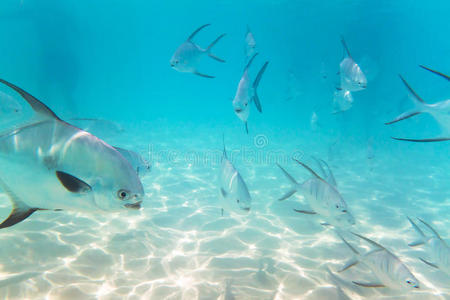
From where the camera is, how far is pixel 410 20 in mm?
30562

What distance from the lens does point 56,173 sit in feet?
4.06

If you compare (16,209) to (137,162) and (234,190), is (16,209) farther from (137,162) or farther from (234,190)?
(137,162)

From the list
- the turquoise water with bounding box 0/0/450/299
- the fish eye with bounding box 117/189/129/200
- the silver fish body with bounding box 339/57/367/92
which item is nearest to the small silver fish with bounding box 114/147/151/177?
the turquoise water with bounding box 0/0/450/299

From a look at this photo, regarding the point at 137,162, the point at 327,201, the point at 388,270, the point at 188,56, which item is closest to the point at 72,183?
the point at 327,201

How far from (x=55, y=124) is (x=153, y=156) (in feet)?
30.0

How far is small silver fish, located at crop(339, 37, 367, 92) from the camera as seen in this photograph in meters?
4.23

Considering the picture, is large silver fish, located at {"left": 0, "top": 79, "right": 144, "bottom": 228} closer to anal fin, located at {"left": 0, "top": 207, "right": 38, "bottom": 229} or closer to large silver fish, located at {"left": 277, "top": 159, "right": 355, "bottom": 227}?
anal fin, located at {"left": 0, "top": 207, "right": 38, "bottom": 229}

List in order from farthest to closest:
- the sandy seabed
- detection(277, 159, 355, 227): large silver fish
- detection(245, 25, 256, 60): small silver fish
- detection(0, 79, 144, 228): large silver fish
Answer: detection(245, 25, 256, 60): small silver fish → the sandy seabed → detection(277, 159, 355, 227): large silver fish → detection(0, 79, 144, 228): large silver fish

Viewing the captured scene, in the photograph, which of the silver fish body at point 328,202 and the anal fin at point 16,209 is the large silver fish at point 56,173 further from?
the silver fish body at point 328,202

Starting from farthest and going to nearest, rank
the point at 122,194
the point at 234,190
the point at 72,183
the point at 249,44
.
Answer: the point at 249,44 < the point at 234,190 < the point at 122,194 < the point at 72,183

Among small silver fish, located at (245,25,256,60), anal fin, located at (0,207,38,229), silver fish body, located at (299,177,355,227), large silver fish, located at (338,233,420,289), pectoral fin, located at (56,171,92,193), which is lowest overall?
large silver fish, located at (338,233,420,289)

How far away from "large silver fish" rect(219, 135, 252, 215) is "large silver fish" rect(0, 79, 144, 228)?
1.26m

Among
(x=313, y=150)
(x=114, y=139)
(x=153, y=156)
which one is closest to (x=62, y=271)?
→ (x=153, y=156)

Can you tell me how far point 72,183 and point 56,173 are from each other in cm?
14
